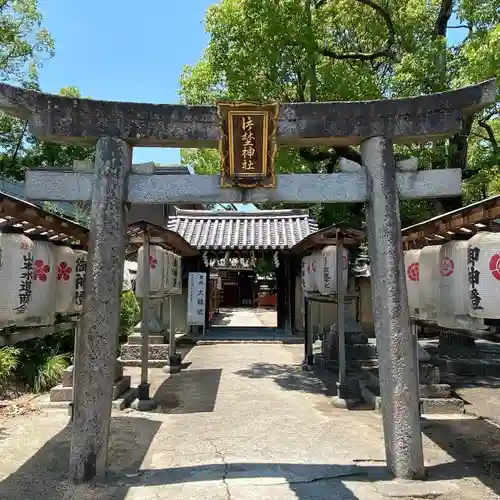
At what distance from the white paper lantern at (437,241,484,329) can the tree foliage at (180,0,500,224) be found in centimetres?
558

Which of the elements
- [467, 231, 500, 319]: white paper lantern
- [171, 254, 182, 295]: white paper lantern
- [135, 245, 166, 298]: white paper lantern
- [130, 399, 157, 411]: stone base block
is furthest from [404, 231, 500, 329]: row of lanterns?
[171, 254, 182, 295]: white paper lantern

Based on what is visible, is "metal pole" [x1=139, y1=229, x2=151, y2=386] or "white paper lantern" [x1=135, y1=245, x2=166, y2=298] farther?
"white paper lantern" [x1=135, y1=245, x2=166, y2=298]

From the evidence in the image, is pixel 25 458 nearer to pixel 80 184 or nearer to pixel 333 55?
pixel 80 184

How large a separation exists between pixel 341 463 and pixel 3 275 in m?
4.55

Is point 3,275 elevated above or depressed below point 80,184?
below

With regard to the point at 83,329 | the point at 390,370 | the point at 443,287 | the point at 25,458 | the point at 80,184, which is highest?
the point at 80,184

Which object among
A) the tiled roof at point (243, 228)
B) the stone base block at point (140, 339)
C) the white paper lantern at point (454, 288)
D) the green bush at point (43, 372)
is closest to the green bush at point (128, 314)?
the stone base block at point (140, 339)

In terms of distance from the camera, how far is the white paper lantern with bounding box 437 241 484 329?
18.0 ft

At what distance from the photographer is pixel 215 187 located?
611cm

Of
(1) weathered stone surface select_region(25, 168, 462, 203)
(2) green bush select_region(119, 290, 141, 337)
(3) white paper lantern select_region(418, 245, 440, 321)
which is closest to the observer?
(1) weathered stone surface select_region(25, 168, 462, 203)

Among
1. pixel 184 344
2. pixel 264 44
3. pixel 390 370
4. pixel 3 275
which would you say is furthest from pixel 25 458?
pixel 184 344

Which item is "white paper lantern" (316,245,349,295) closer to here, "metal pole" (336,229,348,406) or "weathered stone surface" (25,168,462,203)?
"metal pole" (336,229,348,406)

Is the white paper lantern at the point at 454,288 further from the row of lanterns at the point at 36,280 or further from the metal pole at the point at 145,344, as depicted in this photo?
the metal pole at the point at 145,344

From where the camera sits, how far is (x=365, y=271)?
65.5 feet
